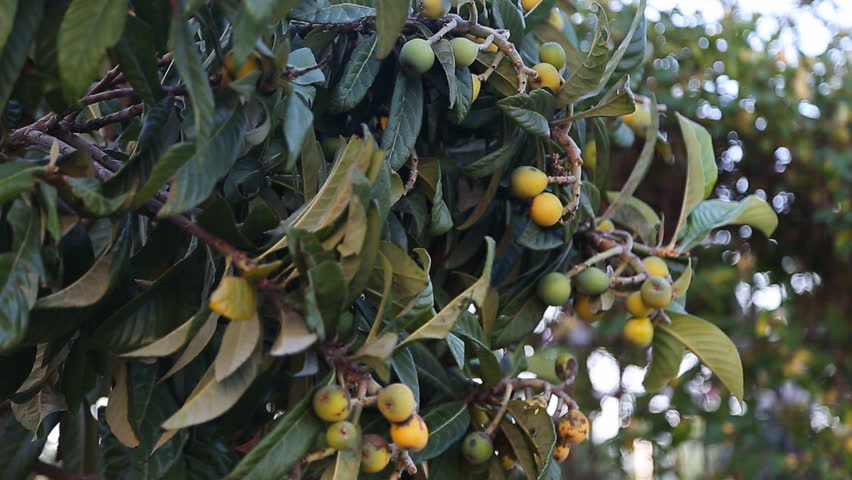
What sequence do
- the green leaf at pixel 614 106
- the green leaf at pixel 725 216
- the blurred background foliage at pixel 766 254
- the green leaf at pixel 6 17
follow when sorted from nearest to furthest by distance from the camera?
the green leaf at pixel 6 17, the green leaf at pixel 614 106, the green leaf at pixel 725 216, the blurred background foliage at pixel 766 254

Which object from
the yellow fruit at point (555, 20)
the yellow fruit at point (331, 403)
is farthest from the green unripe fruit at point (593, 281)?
the yellow fruit at point (331, 403)

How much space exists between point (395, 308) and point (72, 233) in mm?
301

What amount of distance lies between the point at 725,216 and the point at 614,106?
0.34m

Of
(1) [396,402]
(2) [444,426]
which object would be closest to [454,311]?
(1) [396,402]

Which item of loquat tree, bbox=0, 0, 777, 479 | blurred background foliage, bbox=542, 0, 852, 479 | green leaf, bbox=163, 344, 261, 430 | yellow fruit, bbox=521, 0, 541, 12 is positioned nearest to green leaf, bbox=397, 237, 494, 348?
loquat tree, bbox=0, 0, 777, 479

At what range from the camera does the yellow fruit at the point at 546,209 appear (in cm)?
100

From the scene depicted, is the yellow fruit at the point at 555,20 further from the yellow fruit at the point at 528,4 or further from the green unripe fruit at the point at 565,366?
the green unripe fruit at the point at 565,366

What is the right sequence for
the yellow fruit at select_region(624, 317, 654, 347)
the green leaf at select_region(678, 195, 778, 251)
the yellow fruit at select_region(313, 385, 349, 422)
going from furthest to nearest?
the green leaf at select_region(678, 195, 778, 251) → the yellow fruit at select_region(624, 317, 654, 347) → the yellow fruit at select_region(313, 385, 349, 422)

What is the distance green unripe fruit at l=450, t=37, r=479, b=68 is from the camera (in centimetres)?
92

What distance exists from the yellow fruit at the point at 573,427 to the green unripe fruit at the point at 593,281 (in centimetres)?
16

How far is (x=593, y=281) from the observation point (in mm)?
1075

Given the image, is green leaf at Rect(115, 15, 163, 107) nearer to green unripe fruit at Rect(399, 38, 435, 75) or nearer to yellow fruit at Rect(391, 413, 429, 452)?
green unripe fruit at Rect(399, 38, 435, 75)

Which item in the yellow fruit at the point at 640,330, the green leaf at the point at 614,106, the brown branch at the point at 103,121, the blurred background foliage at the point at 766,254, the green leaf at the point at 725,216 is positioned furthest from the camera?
the blurred background foliage at the point at 766,254

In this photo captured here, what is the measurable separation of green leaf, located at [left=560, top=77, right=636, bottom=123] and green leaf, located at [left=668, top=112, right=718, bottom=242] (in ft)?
0.81
